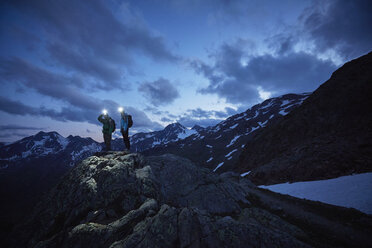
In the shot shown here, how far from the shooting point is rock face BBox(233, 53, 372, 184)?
23.9 meters

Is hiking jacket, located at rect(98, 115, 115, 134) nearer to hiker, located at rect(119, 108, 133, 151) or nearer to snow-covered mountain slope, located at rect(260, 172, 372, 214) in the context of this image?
hiker, located at rect(119, 108, 133, 151)

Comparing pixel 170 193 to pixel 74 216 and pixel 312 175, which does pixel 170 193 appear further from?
pixel 312 175

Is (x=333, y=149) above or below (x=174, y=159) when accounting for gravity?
below

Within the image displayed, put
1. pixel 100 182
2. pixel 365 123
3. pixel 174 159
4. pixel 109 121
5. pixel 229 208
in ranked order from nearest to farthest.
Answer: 1. pixel 100 182
2. pixel 229 208
3. pixel 109 121
4. pixel 174 159
5. pixel 365 123

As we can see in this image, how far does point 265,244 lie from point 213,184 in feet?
29.3

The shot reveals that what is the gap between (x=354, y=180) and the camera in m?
18.7

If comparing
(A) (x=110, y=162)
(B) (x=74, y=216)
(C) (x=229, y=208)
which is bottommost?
(C) (x=229, y=208)

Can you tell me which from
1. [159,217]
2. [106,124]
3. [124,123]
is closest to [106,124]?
[106,124]

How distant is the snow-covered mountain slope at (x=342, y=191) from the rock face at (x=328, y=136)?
3.10 m

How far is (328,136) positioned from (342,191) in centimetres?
1746

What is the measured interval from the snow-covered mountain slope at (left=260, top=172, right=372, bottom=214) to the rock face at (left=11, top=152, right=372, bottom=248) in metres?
1.81

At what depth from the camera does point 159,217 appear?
8.28m

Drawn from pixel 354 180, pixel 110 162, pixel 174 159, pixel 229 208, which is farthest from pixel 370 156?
pixel 110 162

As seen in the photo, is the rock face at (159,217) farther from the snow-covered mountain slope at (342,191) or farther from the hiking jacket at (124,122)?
the hiking jacket at (124,122)
